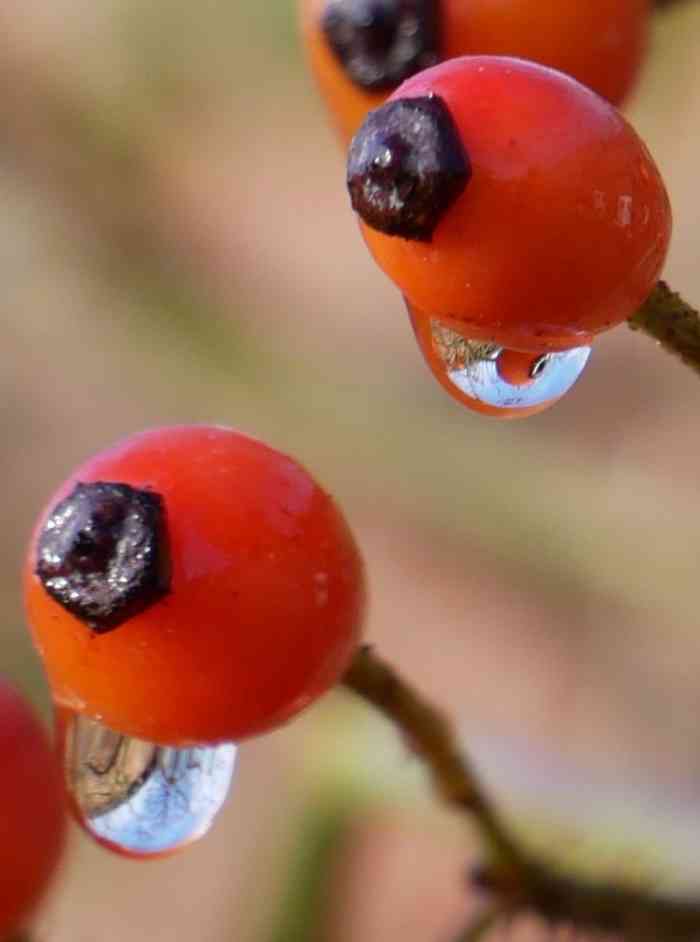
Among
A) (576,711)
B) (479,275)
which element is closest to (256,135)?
(576,711)

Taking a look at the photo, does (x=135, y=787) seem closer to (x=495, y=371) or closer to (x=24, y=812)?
(x=24, y=812)

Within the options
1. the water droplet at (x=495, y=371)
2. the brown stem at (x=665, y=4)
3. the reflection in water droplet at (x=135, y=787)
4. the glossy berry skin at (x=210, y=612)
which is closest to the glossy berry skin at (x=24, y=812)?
the reflection in water droplet at (x=135, y=787)

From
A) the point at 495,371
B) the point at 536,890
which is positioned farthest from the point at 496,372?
the point at 536,890

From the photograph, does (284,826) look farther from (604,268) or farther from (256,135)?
(604,268)

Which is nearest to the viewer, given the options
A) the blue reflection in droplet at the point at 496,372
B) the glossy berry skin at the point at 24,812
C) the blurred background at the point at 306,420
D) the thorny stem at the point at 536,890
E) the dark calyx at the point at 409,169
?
the dark calyx at the point at 409,169

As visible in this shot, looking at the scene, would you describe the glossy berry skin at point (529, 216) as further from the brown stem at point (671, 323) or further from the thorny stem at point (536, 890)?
the thorny stem at point (536, 890)

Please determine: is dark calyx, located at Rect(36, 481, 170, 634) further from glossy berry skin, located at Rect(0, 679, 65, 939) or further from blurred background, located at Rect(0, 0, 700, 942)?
blurred background, located at Rect(0, 0, 700, 942)

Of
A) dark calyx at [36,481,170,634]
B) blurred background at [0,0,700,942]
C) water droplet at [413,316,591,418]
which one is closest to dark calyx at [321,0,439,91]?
water droplet at [413,316,591,418]
